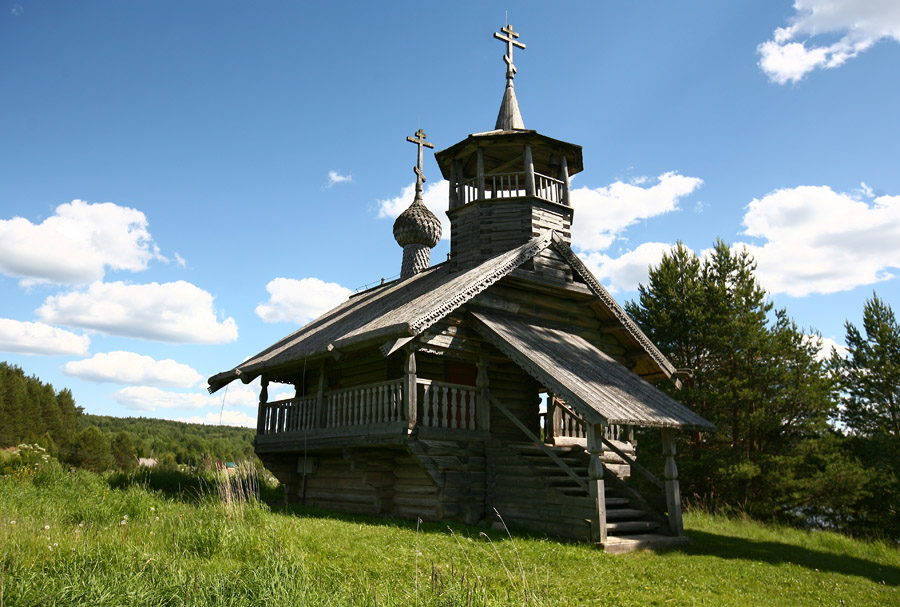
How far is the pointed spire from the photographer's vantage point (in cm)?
1925

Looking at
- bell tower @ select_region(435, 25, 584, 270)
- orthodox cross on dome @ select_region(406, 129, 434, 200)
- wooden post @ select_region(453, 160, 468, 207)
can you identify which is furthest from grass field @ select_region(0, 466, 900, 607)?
orthodox cross on dome @ select_region(406, 129, 434, 200)

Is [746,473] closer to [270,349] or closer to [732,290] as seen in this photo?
[732,290]

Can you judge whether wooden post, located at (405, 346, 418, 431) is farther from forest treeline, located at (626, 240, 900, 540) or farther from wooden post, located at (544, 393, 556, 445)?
forest treeline, located at (626, 240, 900, 540)

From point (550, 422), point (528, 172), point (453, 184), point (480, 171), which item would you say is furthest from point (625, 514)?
point (453, 184)

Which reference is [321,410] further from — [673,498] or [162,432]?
[162,432]

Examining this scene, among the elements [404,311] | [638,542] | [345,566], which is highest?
[404,311]

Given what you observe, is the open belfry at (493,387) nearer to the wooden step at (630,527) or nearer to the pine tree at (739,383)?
the wooden step at (630,527)

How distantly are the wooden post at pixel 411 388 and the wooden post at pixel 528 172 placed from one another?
670 cm

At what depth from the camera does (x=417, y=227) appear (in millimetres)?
23719

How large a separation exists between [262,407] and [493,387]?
6.87 meters

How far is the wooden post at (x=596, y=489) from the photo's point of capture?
10.0 m

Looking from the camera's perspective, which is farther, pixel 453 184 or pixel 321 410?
pixel 453 184

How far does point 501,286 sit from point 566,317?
7.89 ft

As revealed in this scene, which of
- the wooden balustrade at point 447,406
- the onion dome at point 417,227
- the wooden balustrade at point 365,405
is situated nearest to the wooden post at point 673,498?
the wooden balustrade at point 447,406
